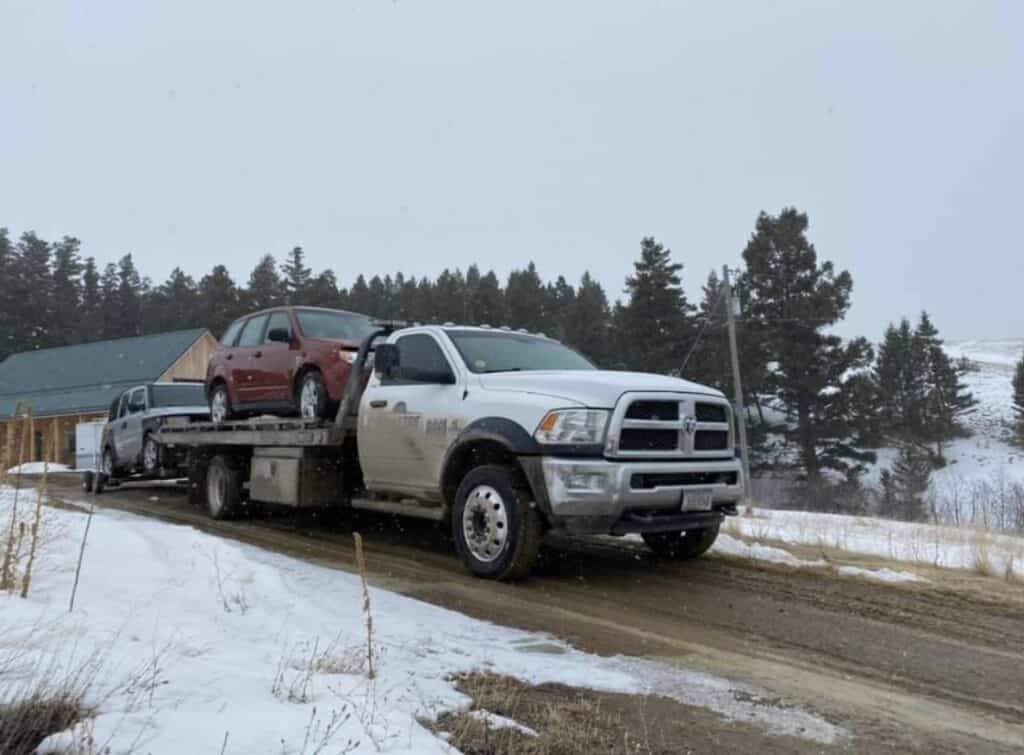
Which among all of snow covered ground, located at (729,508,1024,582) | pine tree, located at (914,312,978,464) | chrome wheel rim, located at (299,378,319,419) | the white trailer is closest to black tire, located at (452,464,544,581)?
snow covered ground, located at (729,508,1024,582)

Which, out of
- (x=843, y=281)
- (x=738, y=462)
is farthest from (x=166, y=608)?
(x=843, y=281)

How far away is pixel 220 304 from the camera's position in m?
63.2

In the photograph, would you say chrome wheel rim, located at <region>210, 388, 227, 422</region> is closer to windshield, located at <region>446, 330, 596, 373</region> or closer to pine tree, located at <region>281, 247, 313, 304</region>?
windshield, located at <region>446, 330, 596, 373</region>

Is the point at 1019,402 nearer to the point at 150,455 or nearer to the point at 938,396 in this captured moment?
the point at 938,396

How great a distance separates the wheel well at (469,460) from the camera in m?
6.36

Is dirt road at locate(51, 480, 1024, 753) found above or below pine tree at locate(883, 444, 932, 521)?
above

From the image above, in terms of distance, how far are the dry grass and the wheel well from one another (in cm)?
255

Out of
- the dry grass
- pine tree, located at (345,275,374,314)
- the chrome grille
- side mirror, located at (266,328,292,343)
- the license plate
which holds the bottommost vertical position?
the dry grass

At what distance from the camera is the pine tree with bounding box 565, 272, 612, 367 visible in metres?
51.6

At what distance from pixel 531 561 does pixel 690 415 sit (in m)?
1.67

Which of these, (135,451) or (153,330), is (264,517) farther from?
(153,330)

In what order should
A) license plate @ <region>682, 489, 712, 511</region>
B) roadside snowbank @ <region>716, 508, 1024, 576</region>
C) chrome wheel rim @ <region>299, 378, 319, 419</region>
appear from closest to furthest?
license plate @ <region>682, 489, 712, 511</region>
roadside snowbank @ <region>716, 508, 1024, 576</region>
chrome wheel rim @ <region>299, 378, 319, 419</region>

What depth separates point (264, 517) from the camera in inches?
430

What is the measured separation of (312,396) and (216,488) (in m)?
2.36
